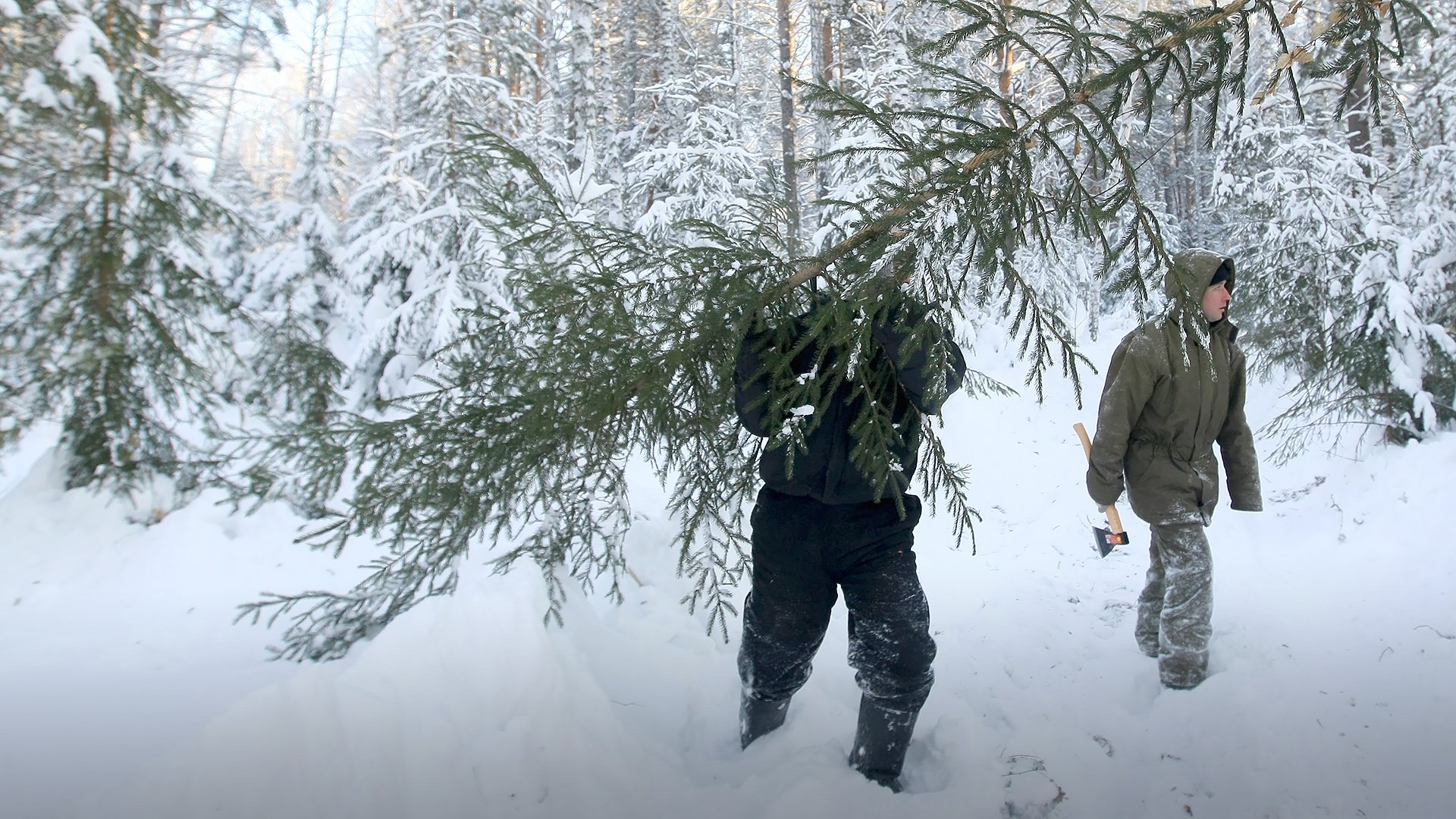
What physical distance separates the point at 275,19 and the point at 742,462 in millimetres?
5344

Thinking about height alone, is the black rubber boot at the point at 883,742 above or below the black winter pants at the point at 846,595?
below

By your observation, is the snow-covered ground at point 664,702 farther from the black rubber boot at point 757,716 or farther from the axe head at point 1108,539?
the axe head at point 1108,539

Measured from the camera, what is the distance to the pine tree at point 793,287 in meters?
2.27

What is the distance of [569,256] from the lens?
10.5 feet

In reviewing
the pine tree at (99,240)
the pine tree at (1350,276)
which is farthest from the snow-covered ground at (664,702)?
the pine tree at (1350,276)

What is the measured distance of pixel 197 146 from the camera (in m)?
5.96

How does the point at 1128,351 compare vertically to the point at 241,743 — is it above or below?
above

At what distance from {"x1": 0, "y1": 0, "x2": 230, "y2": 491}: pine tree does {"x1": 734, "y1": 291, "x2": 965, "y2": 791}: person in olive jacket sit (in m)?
3.93

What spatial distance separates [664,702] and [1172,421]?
10.4ft

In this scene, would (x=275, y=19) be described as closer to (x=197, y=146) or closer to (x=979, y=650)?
(x=197, y=146)

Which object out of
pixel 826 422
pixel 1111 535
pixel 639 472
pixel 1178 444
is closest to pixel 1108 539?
pixel 1111 535

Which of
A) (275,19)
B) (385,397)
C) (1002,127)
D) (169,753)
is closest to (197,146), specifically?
(275,19)

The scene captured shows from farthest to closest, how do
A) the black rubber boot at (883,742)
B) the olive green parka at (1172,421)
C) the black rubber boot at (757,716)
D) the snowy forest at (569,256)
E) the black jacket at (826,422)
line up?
1. the olive green parka at (1172,421)
2. the black rubber boot at (757,716)
3. the black rubber boot at (883,742)
4. the black jacket at (826,422)
5. the snowy forest at (569,256)

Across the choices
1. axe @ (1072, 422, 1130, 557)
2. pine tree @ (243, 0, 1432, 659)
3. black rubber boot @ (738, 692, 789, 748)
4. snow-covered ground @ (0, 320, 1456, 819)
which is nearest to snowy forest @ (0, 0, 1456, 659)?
pine tree @ (243, 0, 1432, 659)
